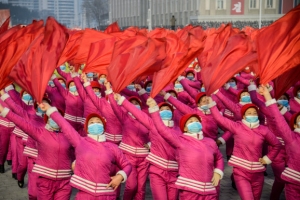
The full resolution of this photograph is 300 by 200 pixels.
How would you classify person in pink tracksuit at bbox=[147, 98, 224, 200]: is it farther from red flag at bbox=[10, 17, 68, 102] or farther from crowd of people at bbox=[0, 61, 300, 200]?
red flag at bbox=[10, 17, 68, 102]

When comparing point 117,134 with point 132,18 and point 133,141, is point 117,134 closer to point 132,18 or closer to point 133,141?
point 133,141

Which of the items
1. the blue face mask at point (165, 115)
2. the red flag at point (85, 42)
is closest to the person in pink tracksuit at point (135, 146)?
the blue face mask at point (165, 115)

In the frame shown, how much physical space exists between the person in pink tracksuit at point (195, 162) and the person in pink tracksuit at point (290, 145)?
95 cm

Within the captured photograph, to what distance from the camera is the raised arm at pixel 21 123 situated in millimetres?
7590

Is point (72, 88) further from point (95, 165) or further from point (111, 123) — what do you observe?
point (95, 165)

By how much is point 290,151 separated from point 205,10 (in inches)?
2341

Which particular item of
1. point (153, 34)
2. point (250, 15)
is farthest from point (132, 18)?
point (153, 34)

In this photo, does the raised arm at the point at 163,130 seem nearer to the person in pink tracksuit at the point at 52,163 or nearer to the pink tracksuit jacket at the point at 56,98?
the person in pink tracksuit at the point at 52,163

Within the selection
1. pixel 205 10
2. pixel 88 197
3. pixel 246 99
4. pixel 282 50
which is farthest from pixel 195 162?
pixel 205 10

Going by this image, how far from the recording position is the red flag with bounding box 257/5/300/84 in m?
8.19

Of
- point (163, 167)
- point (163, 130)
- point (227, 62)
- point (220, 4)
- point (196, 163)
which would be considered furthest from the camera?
point (220, 4)

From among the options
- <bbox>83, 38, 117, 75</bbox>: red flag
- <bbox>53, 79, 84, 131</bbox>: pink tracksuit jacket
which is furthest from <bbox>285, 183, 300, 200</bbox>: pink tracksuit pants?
<bbox>53, 79, 84, 131</bbox>: pink tracksuit jacket

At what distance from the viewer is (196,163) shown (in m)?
7.62

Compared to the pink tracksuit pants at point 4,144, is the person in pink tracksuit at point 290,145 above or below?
above
